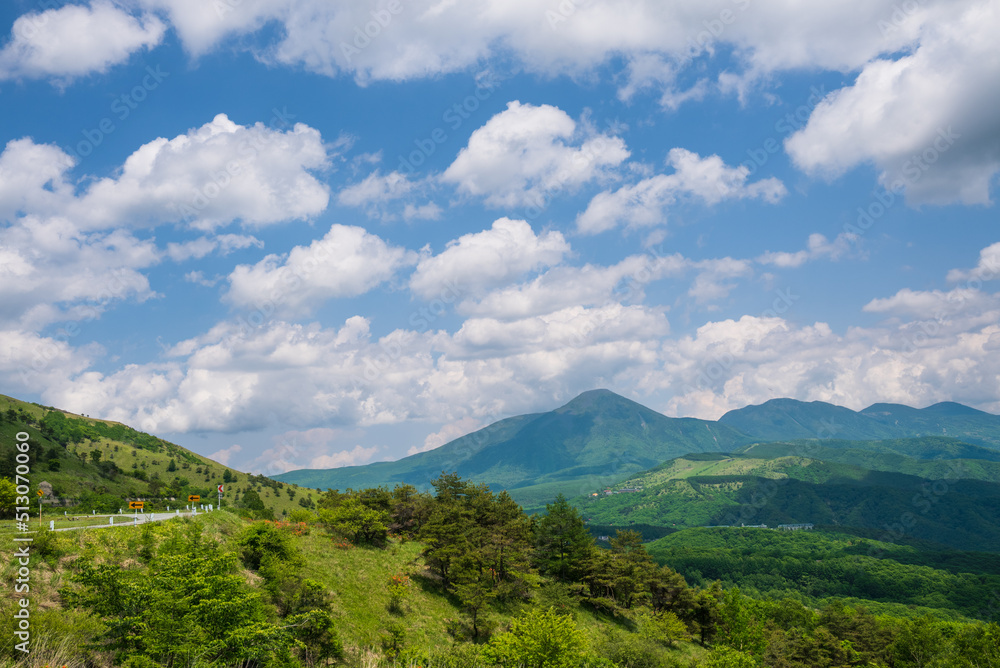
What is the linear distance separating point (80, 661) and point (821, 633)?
332 feet

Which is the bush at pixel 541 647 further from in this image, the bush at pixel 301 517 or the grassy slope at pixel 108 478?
the grassy slope at pixel 108 478

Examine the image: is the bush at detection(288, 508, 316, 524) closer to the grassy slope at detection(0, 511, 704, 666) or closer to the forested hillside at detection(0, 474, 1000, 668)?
the forested hillside at detection(0, 474, 1000, 668)

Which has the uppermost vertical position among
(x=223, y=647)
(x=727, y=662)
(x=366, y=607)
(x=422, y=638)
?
(x=223, y=647)

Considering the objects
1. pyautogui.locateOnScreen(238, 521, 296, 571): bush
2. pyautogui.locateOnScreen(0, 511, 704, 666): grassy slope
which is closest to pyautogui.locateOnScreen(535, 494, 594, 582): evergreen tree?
pyautogui.locateOnScreen(0, 511, 704, 666): grassy slope

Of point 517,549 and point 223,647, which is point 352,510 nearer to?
→ point 517,549

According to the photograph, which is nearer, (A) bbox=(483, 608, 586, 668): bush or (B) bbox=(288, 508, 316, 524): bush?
(A) bbox=(483, 608, 586, 668): bush

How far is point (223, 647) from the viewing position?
21.8 m

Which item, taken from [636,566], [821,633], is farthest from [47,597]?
[821,633]

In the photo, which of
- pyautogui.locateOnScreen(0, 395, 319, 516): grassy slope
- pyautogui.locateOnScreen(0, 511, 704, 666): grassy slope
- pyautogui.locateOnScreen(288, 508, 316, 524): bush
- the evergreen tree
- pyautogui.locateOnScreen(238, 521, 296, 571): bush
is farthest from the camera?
pyautogui.locateOnScreen(0, 395, 319, 516): grassy slope

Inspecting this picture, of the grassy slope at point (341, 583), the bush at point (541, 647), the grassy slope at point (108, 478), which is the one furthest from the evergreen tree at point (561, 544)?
the grassy slope at point (108, 478)

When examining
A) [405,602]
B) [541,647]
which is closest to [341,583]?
[405,602]

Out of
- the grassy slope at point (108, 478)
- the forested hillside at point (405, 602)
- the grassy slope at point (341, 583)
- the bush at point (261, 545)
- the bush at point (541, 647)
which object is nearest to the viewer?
the forested hillside at point (405, 602)

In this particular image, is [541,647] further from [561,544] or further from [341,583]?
[561,544]

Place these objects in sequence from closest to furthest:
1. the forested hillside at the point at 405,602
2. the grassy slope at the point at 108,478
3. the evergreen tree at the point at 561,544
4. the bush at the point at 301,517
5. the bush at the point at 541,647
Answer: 1. the forested hillside at the point at 405,602
2. the bush at the point at 541,647
3. the bush at the point at 301,517
4. the evergreen tree at the point at 561,544
5. the grassy slope at the point at 108,478
